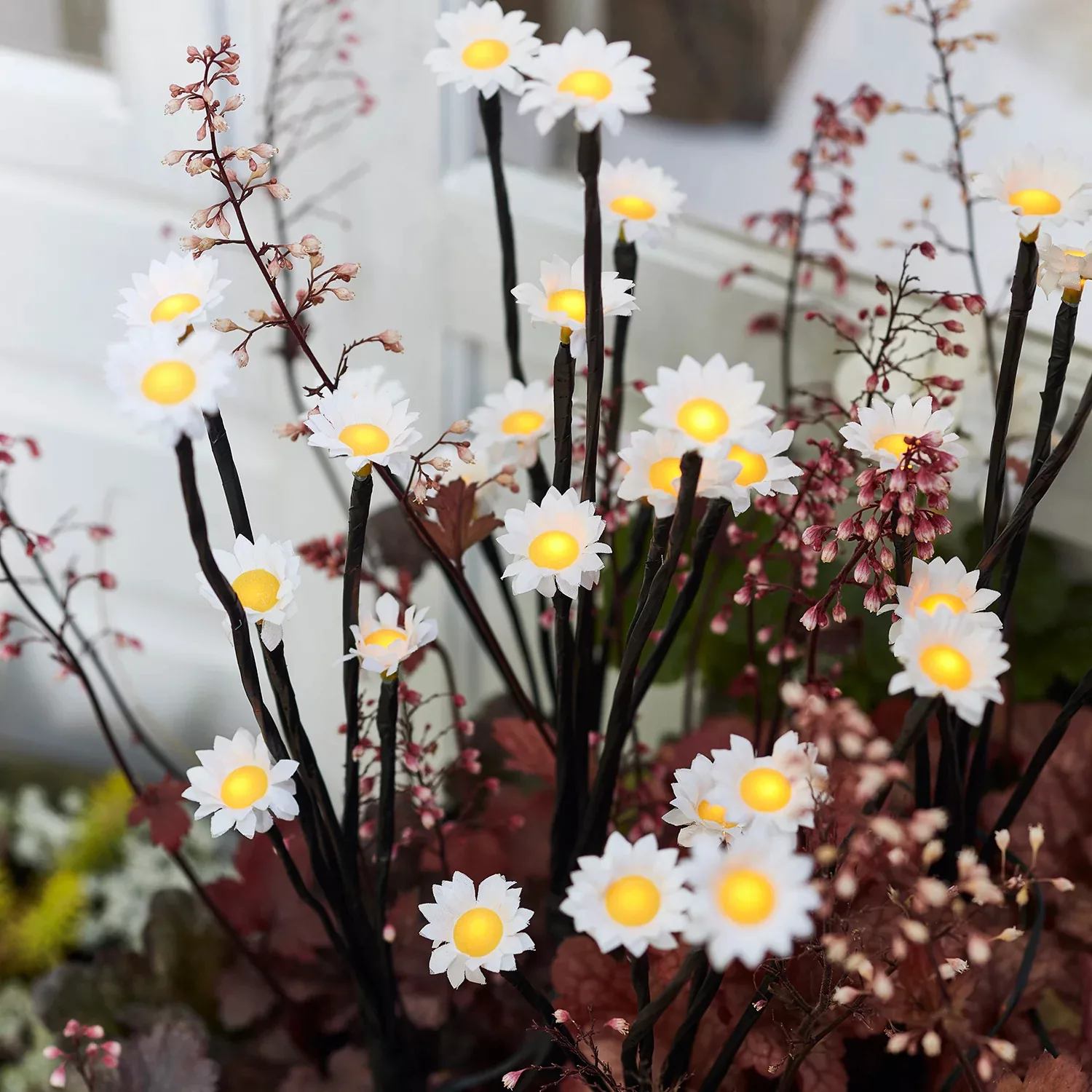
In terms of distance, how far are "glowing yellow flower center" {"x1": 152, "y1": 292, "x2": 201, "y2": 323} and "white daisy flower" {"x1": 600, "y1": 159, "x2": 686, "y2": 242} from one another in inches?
8.0

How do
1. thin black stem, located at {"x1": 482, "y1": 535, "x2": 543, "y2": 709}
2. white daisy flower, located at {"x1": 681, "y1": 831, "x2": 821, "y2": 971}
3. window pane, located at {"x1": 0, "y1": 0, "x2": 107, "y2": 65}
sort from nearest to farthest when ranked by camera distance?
white daisy flower, located at {"x1": 681, "y1": 831, "x2": 821, "y2": 971} < thin black stem, located at {"x1": 482, "y1": 535, "x2": 543, "y2": 709} < window pane, located at {"x1": 0, "y1": 0, "x2": 107, "y2": 65}

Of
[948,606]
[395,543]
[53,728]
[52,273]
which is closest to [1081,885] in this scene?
[948,606]

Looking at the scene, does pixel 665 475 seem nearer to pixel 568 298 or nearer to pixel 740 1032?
pixel 568 298

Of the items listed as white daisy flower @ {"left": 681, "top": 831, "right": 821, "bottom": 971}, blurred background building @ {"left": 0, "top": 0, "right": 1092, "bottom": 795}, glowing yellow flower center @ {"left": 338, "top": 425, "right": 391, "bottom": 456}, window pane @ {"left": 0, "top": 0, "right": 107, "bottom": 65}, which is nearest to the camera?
white daisy flower @ {"left": 681, "top": 831, "right": 821, "bottom": 971}

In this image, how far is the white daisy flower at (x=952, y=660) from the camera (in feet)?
1.04

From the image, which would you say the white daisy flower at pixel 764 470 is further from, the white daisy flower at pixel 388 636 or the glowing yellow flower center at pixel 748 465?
the white daisy flower at pixel 388 636

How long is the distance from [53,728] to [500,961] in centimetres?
115

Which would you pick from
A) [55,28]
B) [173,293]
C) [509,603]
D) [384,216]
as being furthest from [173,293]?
[55,28]

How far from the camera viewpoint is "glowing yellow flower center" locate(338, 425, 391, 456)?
0.37 metres

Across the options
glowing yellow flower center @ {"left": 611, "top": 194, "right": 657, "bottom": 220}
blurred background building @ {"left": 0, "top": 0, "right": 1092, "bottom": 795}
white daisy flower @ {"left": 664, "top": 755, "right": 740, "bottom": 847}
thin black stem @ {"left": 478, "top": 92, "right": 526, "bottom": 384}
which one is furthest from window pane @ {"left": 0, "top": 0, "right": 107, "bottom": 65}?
white daisy flower @ {"left": 664, "top": 755, "right": 740, "bottom": 847}

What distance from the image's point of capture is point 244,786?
409mm

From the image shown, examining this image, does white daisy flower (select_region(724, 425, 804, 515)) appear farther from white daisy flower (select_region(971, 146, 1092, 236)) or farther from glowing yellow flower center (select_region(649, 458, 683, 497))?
white daisy flower (select_region(971, 146, 1092, 236))

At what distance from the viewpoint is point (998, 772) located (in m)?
0.75

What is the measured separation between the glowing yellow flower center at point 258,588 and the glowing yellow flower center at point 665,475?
150mm
